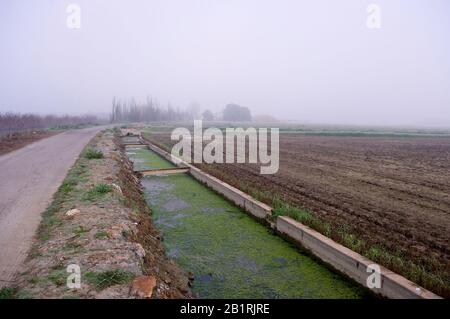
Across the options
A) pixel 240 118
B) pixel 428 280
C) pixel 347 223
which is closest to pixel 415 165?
pixel 347 223

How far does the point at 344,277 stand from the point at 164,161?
13.9 meters

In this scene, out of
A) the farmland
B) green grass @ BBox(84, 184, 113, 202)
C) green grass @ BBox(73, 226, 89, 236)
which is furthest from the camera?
green grass @ BBox(84, 184, 113, 202)

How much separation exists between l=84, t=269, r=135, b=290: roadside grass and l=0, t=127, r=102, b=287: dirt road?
1.00 meters

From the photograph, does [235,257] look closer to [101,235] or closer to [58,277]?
[101,235]

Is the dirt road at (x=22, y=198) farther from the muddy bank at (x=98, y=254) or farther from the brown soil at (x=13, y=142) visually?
the brown soil at (x=13, y=142)

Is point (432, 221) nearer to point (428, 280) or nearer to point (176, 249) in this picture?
point (428, 280)

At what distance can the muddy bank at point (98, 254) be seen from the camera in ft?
12.2

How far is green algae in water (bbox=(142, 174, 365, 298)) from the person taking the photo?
459 centimetres

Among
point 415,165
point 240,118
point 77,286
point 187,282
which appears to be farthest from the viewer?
point 240,118

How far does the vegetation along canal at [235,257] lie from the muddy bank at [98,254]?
408mm

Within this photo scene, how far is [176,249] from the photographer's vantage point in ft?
20.0

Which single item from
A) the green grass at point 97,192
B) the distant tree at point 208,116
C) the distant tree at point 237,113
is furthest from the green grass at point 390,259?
the distant tree at point 208,116

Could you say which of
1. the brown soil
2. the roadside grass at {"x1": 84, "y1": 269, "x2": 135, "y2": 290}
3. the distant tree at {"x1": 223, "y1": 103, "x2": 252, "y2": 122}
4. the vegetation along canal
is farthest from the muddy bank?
the distant tree at {"x1": 223, "y1": 103, "x2": 252, "y2": 122}

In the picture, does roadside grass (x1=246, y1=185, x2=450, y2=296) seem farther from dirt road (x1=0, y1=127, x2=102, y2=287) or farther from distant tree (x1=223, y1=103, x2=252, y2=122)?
distant tree (x1=223, y1=103, x2=252, y2=122)
